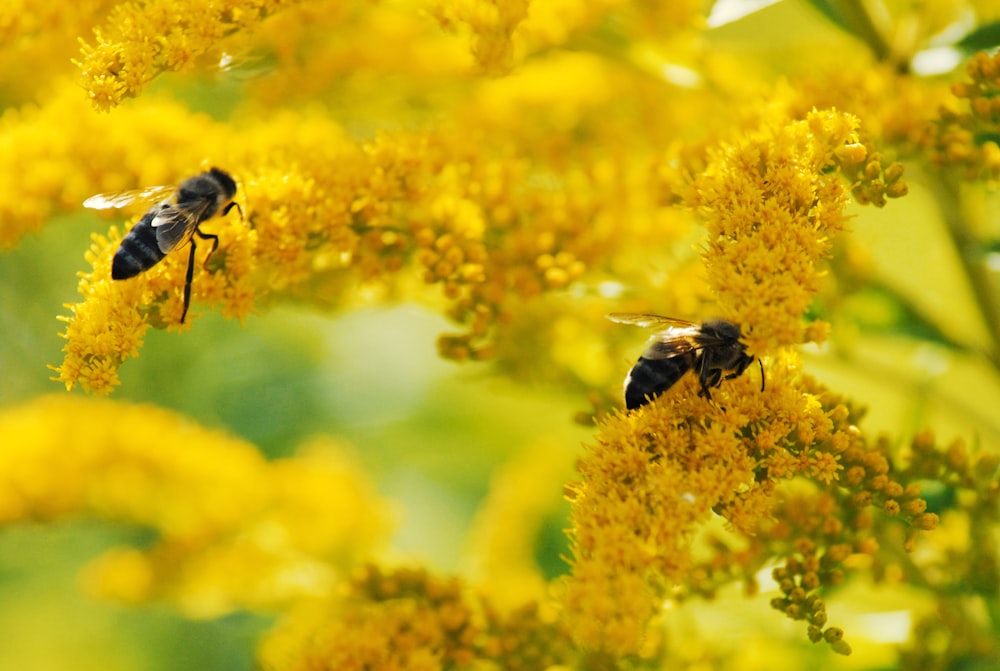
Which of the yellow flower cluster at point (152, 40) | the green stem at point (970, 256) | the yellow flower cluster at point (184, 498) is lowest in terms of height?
the yellow flower cluster at point (184, 498)

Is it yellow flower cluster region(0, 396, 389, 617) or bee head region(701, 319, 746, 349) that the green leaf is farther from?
yellow flower cluster region(0, 396, 389, 617)

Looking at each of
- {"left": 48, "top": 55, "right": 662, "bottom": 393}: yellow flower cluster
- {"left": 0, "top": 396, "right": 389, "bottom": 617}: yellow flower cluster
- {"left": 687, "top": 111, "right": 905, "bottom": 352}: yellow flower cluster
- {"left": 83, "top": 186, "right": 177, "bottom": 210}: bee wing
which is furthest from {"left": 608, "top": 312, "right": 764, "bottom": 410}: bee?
{"left": 0, "top": 396, "right": 389, "bottom": 617}: yellow flower cluster

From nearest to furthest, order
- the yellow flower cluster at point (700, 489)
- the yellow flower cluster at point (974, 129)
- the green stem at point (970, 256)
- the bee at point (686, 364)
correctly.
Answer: the yellow flower cluster at point (700, 489), the bee at point (686, 364), the yellow flower cluster at point (974, 129), the green stem at point (970, 256)

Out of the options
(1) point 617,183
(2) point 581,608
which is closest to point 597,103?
(1) point 617,183

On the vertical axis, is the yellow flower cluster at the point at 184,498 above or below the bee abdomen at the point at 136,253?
below

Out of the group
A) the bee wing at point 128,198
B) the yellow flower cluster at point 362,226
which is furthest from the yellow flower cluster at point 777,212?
the bee wing at point 128,198

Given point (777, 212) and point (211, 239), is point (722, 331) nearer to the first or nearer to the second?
point (777, 212)

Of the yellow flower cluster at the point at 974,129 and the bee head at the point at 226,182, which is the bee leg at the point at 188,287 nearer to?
the bee head at the point at 226,182

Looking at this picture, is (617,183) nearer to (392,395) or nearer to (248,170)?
(248,170)
